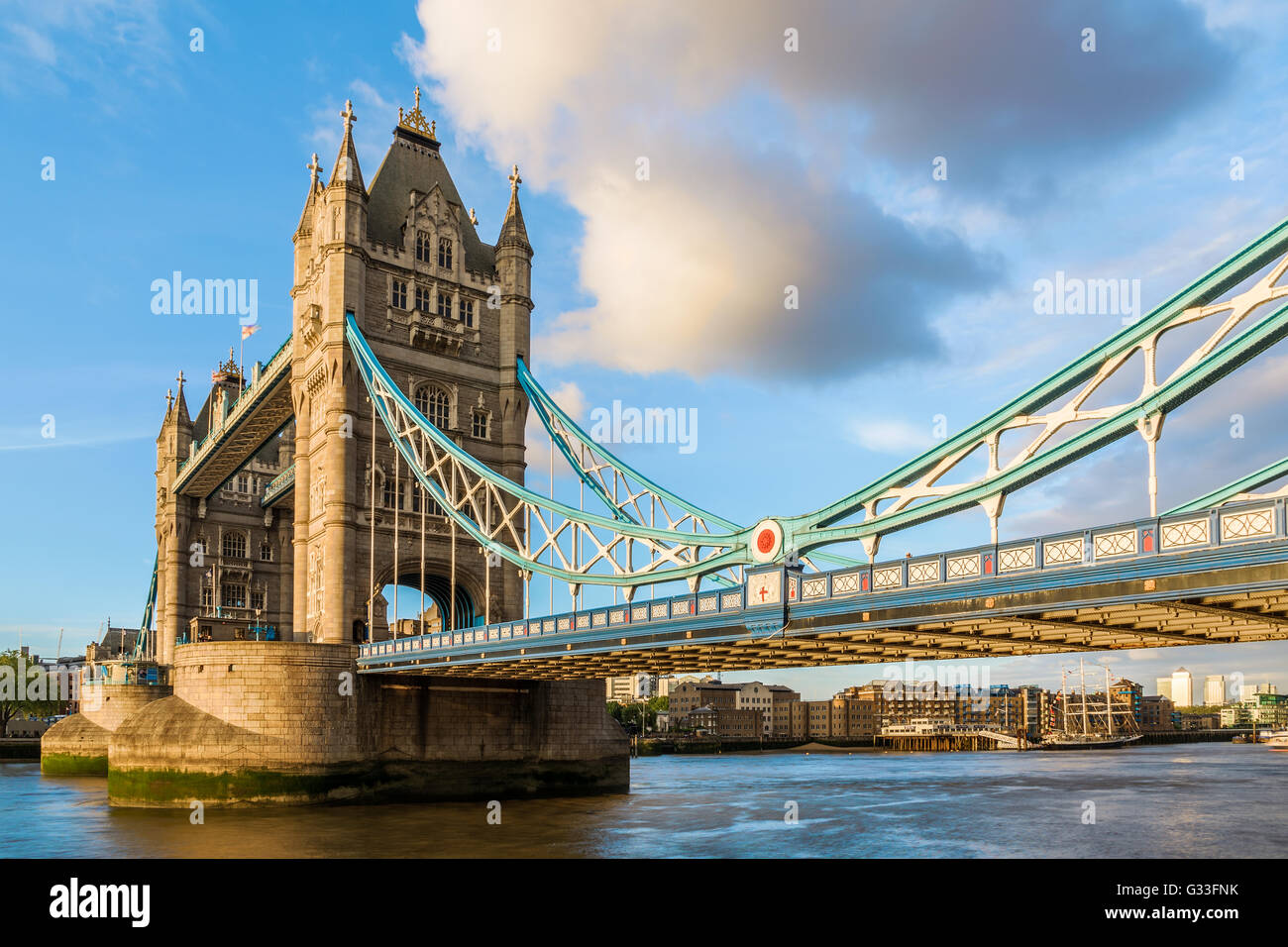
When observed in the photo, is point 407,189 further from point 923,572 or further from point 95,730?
point 923,572

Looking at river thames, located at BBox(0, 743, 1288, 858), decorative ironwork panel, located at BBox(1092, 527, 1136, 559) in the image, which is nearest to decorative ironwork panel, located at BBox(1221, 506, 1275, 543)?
decorative ironwork panel, located at BBox(1092, 527, 1136, 559)

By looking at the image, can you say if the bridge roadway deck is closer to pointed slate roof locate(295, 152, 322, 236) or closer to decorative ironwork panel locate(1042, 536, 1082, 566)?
decorative ironwork panel locate(1042, 536, 1082, 566)

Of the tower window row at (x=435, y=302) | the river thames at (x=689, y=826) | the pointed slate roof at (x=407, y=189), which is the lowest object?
the river thames at (x=689, y=826)

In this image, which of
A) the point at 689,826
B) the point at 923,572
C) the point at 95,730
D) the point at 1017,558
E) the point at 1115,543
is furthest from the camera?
the point at 95,730

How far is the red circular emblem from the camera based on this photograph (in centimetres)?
2420

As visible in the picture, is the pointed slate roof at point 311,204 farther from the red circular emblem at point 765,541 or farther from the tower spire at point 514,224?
the red circular emblem at point 765,541

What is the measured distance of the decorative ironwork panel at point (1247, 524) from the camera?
49.5 ft

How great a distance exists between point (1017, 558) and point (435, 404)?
96.9 feet

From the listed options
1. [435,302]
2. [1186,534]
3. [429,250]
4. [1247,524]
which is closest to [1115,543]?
[1186,534]

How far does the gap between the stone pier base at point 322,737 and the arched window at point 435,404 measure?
10492 mm

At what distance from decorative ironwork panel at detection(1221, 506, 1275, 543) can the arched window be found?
Answer: 106 feet

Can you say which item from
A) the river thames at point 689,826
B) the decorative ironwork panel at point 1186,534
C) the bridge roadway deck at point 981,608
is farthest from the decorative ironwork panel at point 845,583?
the river thames at point 689,826

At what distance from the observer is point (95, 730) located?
55375 millimetres
